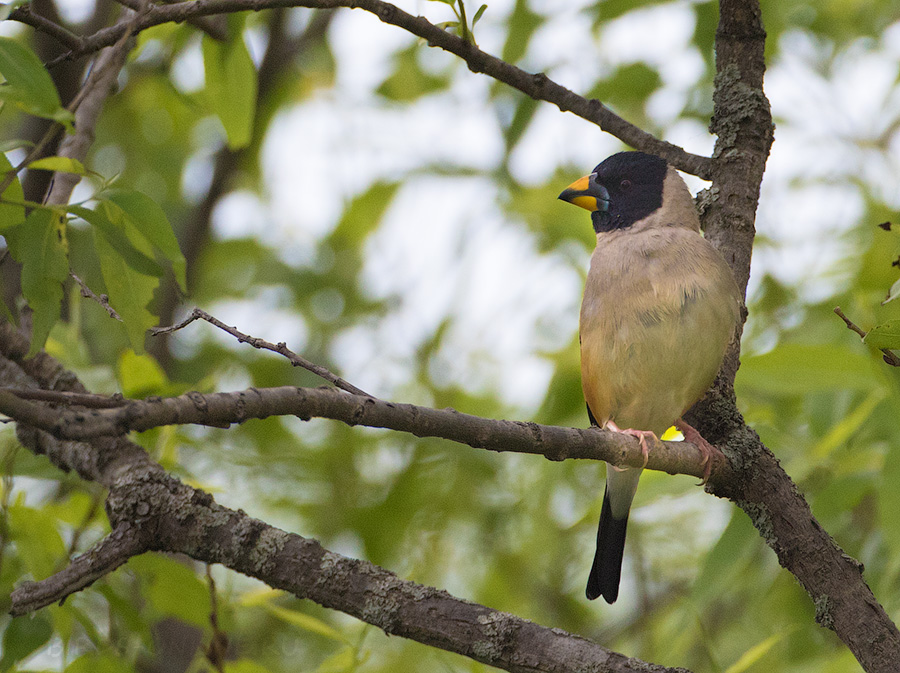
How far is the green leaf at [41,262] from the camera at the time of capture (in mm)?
1852

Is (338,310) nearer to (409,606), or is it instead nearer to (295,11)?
(295,11)

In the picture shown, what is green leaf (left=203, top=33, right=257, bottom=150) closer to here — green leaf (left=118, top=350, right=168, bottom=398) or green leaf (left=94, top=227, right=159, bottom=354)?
green leaf (left=118, top=350, right=168, bottom=398)

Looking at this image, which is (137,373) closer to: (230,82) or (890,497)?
(230,82)

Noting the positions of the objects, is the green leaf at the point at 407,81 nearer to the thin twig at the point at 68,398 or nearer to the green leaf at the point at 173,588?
the green leaf at the point at 173,588

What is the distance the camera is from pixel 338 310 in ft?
18.5

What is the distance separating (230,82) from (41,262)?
63.9 inches

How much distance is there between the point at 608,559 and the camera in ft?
11.5

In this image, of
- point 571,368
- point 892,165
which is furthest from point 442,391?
point 892,165

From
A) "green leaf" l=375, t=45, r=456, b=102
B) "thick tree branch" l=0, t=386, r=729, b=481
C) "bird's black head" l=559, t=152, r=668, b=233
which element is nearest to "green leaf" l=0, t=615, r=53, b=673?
"thick tree branch" l=0, t=386, r=729, b=481

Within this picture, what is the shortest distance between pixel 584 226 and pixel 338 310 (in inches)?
70.1

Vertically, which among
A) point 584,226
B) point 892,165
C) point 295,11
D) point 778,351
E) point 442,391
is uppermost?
point 295,11

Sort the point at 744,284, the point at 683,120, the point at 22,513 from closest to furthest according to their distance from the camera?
the point at 22,513, the point at 744,284, the point at 683,120

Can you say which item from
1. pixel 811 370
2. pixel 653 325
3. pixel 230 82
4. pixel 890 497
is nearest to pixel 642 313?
pixel 653 325

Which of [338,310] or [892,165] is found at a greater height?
[892,165]
